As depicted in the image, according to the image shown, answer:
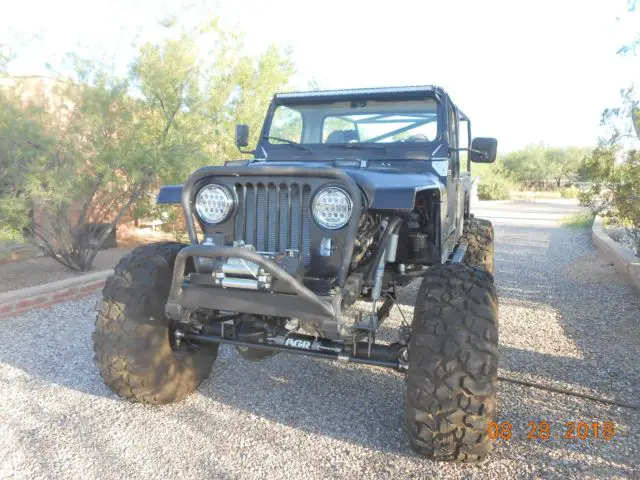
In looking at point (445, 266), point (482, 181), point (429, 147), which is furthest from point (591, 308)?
point (482, 181)

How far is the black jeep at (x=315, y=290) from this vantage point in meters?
2.57

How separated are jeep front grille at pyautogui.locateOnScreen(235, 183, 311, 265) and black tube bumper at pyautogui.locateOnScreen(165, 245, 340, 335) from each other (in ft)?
1.12

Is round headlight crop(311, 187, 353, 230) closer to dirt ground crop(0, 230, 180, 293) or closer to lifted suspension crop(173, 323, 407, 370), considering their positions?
lifted suspension crop(173, 323, 407, 370)

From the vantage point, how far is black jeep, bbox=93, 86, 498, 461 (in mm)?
2568

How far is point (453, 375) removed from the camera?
2549mm

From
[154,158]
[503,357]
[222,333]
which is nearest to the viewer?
[222,333]

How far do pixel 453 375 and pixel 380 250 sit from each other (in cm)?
78

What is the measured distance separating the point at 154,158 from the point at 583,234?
11242mm

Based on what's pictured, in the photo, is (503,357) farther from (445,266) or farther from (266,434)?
(266,434)

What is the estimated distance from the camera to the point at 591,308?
5762 mm

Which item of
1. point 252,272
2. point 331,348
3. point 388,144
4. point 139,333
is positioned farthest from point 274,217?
point 388,144
